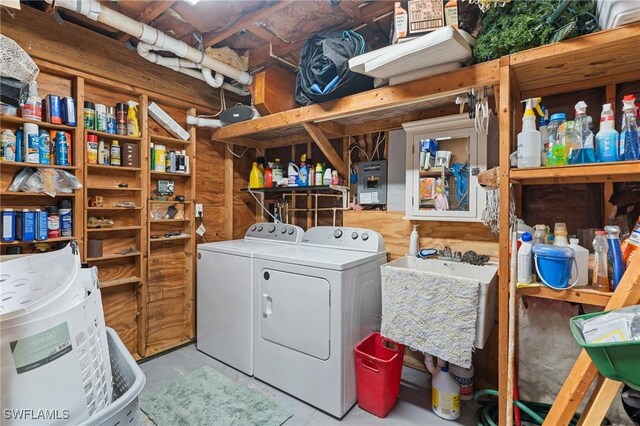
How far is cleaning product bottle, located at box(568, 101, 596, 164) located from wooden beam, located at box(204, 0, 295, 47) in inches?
67.6

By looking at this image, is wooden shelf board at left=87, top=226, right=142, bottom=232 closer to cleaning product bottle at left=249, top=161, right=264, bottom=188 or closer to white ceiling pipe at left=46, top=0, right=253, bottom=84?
cleaning product bottle at left=249, top=161, right=264, bottom=188

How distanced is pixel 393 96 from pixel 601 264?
1346mm

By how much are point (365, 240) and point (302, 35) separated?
175 centimetres

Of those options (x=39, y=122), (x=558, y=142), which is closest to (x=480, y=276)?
(x=558, y=142)

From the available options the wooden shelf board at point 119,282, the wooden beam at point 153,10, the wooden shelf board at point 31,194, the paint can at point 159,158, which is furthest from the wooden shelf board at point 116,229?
the wooden beam at point 153,10

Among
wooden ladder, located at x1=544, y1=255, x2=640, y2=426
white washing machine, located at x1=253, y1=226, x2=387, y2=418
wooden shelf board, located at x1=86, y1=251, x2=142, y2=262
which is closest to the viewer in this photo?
wooden ladder, located at x1=544, y1=255, x2=640, y2=426

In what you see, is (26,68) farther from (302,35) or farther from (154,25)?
(302,35)

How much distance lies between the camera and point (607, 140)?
124cm

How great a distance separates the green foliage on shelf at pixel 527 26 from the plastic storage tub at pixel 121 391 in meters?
2.09

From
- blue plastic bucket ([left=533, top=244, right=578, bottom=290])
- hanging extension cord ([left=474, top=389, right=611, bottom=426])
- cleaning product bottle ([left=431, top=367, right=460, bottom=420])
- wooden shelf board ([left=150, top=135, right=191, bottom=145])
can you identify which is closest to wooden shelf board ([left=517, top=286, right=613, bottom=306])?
blue plastic bucket ([left=533, top=244, right=578, bottom=290])

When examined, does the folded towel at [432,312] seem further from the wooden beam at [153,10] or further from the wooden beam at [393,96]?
the wooden beam at [153,10]

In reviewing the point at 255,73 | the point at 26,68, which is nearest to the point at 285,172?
the point at 255,73

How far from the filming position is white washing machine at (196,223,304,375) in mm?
2369

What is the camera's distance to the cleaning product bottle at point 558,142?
1334 millimetres
